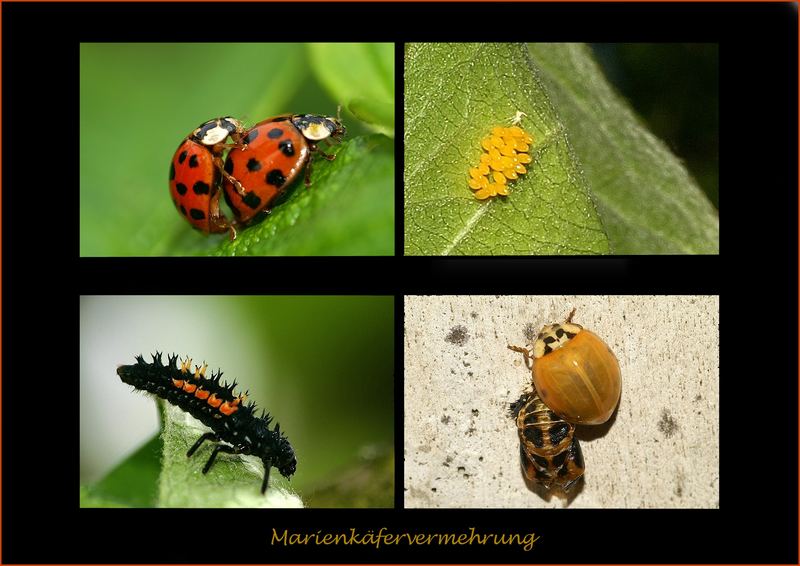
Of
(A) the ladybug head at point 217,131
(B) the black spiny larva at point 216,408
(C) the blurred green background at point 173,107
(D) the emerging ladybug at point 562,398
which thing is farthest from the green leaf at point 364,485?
(A) the ladybug head at point 217,131

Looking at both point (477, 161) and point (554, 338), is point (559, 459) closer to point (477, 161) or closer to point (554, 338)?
point (554, 338)

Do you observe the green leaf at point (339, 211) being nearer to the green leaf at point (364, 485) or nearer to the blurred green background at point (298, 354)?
the blurred green background at point (298, 354)

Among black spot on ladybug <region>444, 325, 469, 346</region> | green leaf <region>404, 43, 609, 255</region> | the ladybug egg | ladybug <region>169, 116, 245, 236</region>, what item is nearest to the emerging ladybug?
the ladybug egg

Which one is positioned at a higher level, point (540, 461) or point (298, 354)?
point (298, 354)

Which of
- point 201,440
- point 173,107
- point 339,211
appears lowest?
point 201,440

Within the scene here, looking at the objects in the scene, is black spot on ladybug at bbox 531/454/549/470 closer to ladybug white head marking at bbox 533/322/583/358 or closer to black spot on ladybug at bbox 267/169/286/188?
ladybug white head marking at bbox 533/322/583/358

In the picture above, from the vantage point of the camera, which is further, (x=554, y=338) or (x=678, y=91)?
(x=678, y=91)

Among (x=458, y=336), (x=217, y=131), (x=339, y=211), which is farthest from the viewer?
(x=458, y=336)

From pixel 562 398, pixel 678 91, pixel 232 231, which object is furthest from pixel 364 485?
pixel 678 91
